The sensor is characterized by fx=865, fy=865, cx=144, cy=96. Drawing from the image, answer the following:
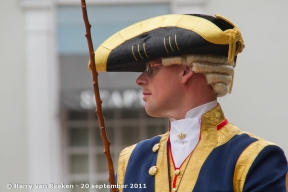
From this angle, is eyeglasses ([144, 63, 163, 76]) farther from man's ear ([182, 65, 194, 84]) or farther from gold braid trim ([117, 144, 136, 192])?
gold braid trim ([117, 144, 136, 192])

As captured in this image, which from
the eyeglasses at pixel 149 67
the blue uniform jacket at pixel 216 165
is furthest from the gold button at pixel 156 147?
the eyeglasses at pixel 149 67

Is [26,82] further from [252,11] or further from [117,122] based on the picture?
[252,11]

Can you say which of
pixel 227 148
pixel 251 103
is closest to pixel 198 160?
pixel 227 148

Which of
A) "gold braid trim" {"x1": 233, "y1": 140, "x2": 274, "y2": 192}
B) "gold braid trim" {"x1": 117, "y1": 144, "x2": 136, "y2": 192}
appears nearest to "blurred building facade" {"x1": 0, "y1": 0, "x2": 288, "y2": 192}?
"gold braid trim" {"x1": 117, "y1": 144, "x2": 136, "y2": 192}

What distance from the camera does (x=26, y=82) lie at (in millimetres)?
9844

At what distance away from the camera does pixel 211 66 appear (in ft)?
11.7

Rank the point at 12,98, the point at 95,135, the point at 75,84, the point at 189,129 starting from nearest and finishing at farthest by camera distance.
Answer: the point at 189,129 < the point at 75,84 < the point at 12,98 < the point at 95,135

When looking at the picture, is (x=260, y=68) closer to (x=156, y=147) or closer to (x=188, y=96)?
(x=156, y=147)

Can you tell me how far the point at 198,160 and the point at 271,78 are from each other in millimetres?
6434

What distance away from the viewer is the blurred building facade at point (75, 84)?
962cm

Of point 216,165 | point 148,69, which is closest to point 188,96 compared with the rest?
point 148,69

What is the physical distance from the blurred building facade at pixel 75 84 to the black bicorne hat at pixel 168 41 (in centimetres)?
584

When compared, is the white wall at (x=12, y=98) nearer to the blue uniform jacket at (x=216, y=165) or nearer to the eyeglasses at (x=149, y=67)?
the blue uniform jacket at (x=216, y=165)

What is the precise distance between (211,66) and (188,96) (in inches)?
6.5
